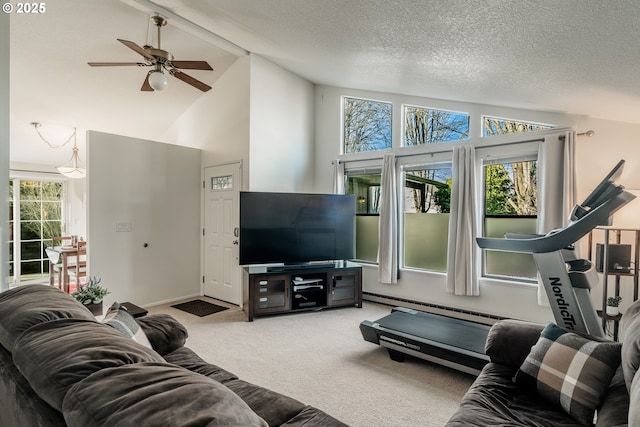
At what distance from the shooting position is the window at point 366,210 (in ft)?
15.8

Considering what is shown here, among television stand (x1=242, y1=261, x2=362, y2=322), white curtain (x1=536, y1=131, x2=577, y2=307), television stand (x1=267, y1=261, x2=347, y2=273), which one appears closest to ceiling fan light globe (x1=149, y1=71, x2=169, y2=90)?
television stand (x1=242, y1=261, x2=362, y2=322)

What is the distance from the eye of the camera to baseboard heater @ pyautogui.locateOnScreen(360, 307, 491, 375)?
8.04 ft

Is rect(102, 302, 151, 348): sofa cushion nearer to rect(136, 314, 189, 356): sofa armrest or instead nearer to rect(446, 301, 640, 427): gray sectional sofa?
rect(136, 314, 189, 356): sofa armrest

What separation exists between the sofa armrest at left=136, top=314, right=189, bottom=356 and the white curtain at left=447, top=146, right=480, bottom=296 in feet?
10.4

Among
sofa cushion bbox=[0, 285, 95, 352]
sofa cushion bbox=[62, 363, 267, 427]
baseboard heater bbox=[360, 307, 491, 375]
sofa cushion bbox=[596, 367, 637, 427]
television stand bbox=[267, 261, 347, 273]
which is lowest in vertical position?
baseboard heater bbox=[360, 307, 491, 375]

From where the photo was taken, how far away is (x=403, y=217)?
14.8 ft

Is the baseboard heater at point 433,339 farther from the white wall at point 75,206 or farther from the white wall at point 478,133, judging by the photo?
the white wall at point 75,206

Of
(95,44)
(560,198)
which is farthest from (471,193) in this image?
(95,44)

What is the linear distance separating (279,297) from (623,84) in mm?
3825

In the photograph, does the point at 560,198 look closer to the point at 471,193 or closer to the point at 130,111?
the point at 471,193

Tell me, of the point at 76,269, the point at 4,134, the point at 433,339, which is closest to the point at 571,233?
the point at 433,339

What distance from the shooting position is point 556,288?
1866 millimetres

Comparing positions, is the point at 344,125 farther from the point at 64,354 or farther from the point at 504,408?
the point at 64,354

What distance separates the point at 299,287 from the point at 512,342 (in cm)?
267
